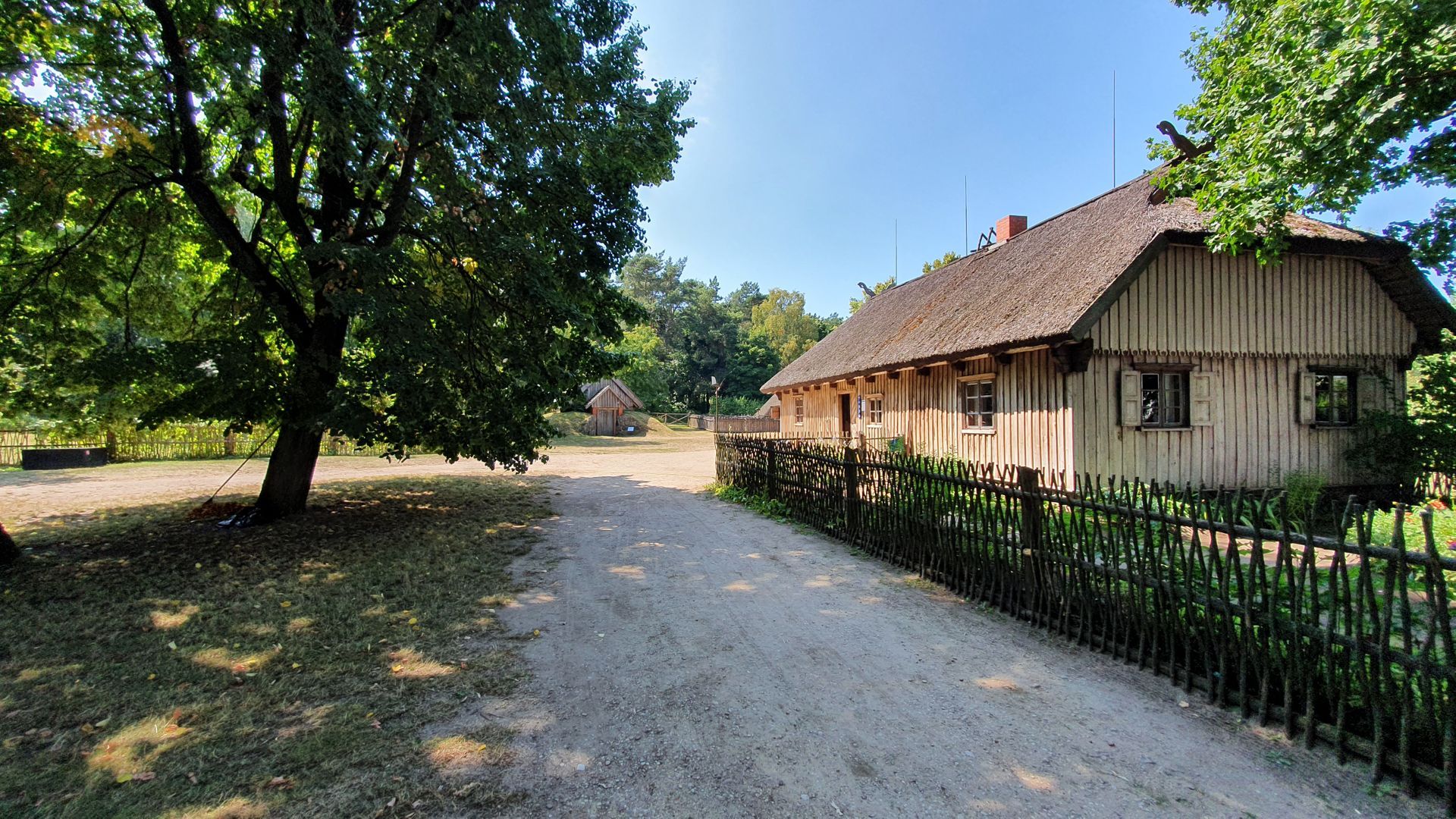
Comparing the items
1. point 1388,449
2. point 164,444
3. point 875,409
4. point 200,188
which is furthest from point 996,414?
point 164,444

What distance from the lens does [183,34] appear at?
734 cm

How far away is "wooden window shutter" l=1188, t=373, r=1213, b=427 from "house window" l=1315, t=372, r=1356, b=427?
3.01m

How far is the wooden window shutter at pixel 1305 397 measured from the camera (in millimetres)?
11531

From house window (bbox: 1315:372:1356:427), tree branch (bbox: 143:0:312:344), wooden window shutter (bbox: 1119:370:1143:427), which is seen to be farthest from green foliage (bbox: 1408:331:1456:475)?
tree branch (bbox: 143:0:312:344)

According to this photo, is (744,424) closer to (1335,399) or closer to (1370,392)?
(1335,399)

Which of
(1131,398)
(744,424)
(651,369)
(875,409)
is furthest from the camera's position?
(744,424)

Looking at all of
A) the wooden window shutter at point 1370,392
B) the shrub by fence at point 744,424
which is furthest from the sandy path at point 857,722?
the shrub by fence at point 744,424

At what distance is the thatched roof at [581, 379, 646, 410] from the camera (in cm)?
4494

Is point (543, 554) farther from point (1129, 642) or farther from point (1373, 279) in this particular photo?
point (1373, 279)

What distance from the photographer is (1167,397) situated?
11047 mm

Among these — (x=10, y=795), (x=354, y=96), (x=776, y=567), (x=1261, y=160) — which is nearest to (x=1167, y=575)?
(x=776, y=567)

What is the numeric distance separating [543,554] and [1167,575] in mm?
6536

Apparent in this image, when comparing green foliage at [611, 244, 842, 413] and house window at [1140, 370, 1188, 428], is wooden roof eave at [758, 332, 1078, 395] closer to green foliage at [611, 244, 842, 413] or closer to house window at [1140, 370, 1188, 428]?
house window at [1140, 370, 1188, 428]

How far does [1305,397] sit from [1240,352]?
1.91 m
